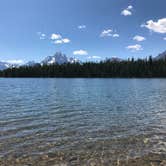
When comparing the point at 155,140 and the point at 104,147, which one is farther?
the point at 155,140

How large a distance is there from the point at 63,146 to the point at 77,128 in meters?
4.71

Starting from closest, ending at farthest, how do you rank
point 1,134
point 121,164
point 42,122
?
point 121,164 → point 1,134 → point 42,122

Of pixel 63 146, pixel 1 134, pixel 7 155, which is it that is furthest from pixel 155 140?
pixel 1 134

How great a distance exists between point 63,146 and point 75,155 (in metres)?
1.69

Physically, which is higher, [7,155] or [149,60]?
[149,60]

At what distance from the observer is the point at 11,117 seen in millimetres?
22891

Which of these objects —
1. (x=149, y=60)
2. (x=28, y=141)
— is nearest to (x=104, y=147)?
(x=28, y=141)

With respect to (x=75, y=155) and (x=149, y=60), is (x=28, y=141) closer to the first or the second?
(x=75, y=155)

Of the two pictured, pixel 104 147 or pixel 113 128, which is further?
pixel 113 128

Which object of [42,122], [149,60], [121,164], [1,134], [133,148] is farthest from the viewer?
[149,60]

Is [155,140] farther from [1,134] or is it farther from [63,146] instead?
[1,134]

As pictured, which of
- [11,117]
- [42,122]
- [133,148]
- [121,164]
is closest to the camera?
[121,164]

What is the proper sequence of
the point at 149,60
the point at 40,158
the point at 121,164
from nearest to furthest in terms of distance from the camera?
the point at 121,164 → the point at 40,158 → the point at 149,60

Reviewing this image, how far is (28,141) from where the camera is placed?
15.0 metres
